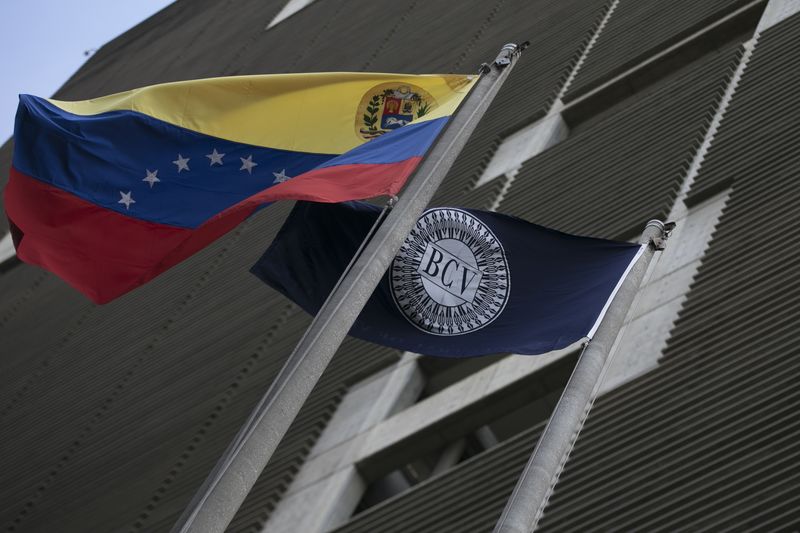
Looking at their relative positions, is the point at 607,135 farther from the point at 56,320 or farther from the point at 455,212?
the point at 56,320

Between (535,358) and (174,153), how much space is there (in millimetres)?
5245

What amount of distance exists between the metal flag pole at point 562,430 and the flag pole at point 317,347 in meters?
1.33

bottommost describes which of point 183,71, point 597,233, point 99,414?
point 99,414

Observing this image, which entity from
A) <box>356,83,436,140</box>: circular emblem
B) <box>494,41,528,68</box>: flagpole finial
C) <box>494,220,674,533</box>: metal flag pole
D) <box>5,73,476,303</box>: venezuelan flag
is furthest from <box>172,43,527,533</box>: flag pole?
<box>494,220,674,533</box>: metal flag pole

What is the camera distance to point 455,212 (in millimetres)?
10312

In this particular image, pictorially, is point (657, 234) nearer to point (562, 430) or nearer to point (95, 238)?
point (562, 430)

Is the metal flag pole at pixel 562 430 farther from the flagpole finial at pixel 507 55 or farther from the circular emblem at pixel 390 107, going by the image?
the circular emblem at pixel 390 107

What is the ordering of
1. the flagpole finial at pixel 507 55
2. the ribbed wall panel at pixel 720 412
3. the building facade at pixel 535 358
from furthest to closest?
the building facade at pixel 535 358 → the flagpole finial at pixel 507 55 → the ribbed wall panel at pixel 720 412

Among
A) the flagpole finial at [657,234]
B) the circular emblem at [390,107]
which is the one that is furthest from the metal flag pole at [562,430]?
the circular emblem at [390,107]

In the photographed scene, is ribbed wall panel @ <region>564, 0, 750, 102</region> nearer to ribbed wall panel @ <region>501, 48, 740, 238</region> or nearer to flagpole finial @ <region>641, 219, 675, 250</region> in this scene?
ribbed wall panel @ <region>501, 48, 740, 238</region>

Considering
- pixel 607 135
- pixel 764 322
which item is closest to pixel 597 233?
pixel 607 135

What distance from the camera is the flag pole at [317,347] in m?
7.52

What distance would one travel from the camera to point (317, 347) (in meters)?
8.40

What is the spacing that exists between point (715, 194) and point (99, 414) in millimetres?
10644
